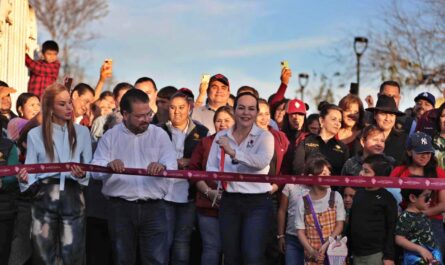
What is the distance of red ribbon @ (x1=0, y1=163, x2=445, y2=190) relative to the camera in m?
8.19

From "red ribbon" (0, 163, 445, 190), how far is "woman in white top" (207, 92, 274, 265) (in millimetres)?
128

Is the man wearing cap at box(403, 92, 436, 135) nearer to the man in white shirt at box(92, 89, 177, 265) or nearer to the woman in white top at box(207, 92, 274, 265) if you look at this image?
the woman in white top at box(207, 92, 274, 265)

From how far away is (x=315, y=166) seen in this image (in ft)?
29.9

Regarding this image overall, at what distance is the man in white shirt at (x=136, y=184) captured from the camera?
27.7 ft

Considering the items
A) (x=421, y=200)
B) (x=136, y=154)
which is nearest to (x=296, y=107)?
(x=421, y=200)

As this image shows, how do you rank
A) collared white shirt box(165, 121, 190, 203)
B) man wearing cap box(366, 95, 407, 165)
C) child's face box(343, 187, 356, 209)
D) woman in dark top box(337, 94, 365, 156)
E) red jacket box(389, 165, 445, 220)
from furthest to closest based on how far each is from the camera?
woman in dark top box(337, 94, 365, 156) < man wearing cap box(366, 95, 407, 165) < child's face box(343, 187, 356, 209) < collared white shirt box(165, 121, 190, 203) < red jacket box(389, 165, 445, 220)

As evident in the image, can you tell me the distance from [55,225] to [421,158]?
378 centimetres

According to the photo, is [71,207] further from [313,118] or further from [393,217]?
[313,118]

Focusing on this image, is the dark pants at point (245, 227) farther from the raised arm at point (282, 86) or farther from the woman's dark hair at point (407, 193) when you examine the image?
the raised arm at point (282, 86)

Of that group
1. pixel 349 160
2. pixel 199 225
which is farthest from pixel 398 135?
pixel 199 225

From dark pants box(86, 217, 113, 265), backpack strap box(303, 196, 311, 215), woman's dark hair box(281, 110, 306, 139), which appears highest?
woman's dark hair box(281, 110, 306, 139)

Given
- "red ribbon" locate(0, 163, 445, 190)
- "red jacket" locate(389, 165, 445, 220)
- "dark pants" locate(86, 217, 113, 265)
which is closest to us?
"red ribbon" locate(0, 163, 445, 190)

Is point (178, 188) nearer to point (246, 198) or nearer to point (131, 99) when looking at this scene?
point (246, 198)

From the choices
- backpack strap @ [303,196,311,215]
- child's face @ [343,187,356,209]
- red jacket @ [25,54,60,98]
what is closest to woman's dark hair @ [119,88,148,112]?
backpack strap @ [303,196,311,215]
